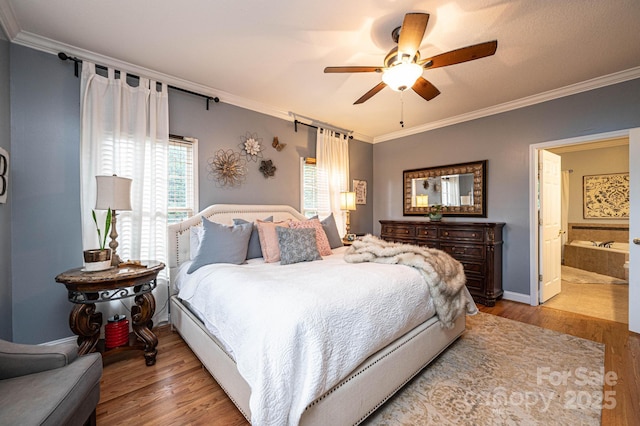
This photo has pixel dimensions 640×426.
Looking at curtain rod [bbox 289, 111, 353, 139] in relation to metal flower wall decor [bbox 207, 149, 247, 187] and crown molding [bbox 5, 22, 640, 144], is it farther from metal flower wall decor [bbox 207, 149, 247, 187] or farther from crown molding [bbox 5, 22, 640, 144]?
metal flower wall decor [bbox 207, 149, 247, 187]

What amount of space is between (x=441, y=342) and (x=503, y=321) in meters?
1.31

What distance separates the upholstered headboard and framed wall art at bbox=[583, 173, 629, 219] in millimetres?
6444

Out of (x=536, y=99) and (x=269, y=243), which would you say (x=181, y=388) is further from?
(x=536, y=99)

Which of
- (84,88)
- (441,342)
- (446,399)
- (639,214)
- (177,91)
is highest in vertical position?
(177,91)

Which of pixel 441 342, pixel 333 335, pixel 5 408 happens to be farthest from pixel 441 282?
pixel 5 408

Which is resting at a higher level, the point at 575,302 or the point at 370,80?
the point at 370,80

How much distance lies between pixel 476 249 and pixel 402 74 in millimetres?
2700

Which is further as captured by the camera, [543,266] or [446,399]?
[543,266]

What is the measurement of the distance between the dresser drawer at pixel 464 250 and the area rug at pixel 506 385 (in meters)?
1.16

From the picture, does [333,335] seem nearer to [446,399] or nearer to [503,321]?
[446,399]

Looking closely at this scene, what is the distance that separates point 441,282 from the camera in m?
2.10

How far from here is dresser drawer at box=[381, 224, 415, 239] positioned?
4.25 meters

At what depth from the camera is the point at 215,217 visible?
311cm

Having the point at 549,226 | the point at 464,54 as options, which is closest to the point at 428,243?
the point at 549,226
